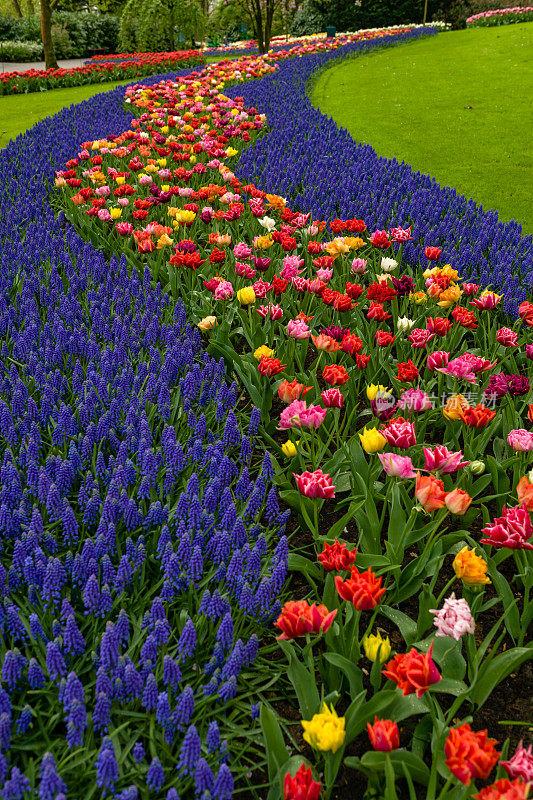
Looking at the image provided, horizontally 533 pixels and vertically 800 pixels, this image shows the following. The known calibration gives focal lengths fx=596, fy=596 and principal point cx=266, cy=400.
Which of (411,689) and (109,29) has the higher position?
(109,29)

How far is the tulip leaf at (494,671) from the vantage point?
1860 mm

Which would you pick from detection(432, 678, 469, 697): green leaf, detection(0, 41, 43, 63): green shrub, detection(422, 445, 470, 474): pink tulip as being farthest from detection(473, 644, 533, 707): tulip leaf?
detection(0, 41, 43, 63): green shrub

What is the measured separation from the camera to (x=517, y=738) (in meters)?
1.86

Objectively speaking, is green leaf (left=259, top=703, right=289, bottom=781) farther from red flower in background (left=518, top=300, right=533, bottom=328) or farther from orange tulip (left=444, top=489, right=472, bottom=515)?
red flower in background (left=518, top=300, right=533, bottom=328)

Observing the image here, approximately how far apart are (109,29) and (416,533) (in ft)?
149

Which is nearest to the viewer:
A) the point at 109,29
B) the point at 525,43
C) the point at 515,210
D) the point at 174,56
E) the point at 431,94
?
the point at 515,210

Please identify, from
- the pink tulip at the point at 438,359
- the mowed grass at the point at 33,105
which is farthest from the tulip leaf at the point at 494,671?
the mowed grass at the point at 33,105

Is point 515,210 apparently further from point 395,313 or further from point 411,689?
point 411,689

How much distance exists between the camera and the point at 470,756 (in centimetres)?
127

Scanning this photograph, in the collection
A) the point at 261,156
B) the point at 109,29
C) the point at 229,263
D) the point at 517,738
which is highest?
the point at 109,29

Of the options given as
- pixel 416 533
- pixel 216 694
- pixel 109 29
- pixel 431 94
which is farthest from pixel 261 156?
pixel 109 29

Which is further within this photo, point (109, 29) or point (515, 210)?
point (109, 29)

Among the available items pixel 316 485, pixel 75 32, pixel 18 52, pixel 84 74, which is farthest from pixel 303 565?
pixel 75 32

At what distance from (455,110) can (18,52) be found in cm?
2832
